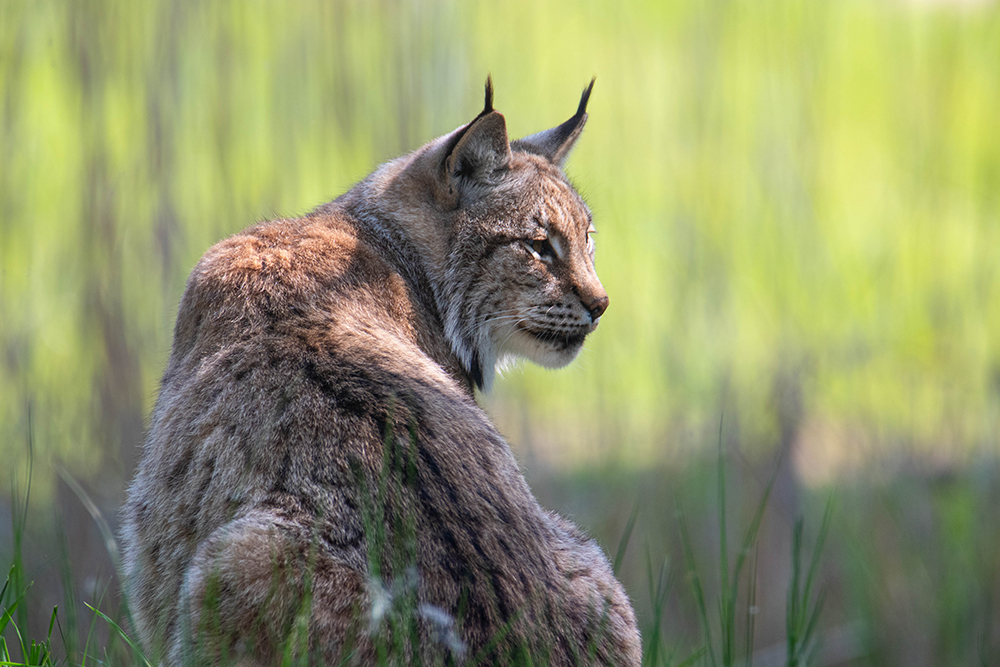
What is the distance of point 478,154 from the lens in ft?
10.6

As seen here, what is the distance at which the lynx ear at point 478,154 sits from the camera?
312cm

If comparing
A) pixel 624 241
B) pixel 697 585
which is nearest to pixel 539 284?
pixel 697 585

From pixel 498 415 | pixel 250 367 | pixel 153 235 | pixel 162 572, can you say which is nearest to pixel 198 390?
pixel 250 367

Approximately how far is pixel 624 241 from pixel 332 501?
465 centimetres

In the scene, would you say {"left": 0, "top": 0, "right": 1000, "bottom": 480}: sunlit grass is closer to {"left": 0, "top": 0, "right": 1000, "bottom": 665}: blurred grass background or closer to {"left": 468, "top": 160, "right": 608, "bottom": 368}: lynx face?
{"left": 0, "top": 0, "right": 1000, "bottom": 665}: blurred grass background

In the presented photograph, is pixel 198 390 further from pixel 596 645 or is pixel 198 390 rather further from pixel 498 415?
pixel 498 415

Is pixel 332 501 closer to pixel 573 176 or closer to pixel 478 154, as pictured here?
pixel 478 154

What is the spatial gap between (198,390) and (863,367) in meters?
4.07

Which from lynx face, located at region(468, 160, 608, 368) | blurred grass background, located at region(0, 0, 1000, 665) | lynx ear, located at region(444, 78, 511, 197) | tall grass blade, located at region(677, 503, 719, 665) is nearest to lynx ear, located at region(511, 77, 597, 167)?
lynx face, located at region(468, 160, 608, 368)

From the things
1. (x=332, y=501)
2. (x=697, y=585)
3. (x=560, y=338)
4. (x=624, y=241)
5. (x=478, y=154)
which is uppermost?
(x=478, y=154)

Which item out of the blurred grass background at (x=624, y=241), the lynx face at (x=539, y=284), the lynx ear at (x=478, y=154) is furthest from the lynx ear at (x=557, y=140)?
the blurred grass background at (x=624, y=241)

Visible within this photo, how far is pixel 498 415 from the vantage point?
5773 mm

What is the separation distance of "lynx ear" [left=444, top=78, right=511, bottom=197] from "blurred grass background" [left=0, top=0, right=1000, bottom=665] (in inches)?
45.2

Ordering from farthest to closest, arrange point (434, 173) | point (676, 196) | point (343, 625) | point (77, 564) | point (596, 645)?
point (676, 196), point (77, 564), point (434, 173), point (596, 645), point (343, 625)
